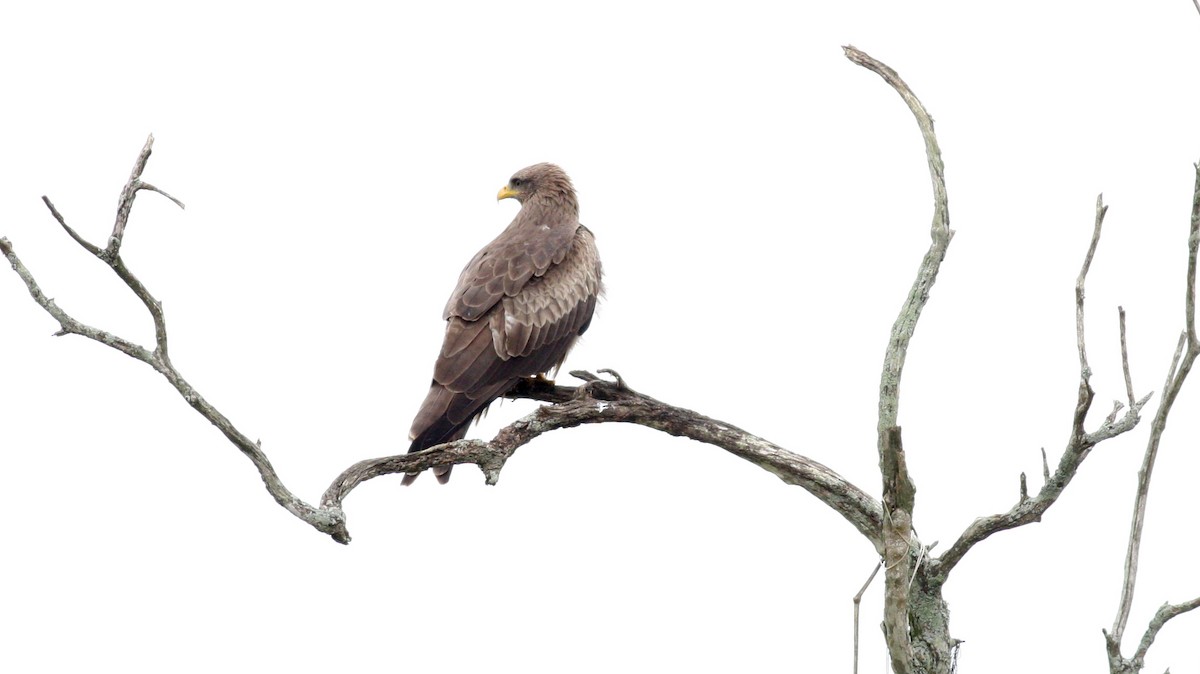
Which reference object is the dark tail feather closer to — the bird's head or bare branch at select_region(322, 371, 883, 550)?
bare branch at select_region(322, 371, 883, 550)

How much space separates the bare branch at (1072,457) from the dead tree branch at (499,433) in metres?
0.40

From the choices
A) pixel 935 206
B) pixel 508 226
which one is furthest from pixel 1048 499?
pixel 508 226

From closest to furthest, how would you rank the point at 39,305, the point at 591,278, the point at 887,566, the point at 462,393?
the point at 39,305 → the point at 887,566 → the point at 462,393 → the point at 591,278

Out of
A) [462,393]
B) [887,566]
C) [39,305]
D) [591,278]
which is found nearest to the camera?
[39,305]

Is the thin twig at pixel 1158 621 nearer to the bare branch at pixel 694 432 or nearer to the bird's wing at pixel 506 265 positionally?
the bare branch at pixel 694 432

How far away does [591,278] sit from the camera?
24.6 feet

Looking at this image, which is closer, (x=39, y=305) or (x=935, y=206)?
(x=39, y=305)

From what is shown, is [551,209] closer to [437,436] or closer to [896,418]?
[437,436]

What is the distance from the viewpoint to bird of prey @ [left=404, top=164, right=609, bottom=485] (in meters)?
6.71

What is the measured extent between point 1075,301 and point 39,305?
4332 millimetres

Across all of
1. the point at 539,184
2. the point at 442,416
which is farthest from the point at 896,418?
the point at 539,184

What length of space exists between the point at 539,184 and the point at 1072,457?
12.3 feet

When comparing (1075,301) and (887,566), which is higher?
(1075,301)

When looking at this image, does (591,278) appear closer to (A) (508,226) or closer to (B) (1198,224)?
(A) (508,226)
